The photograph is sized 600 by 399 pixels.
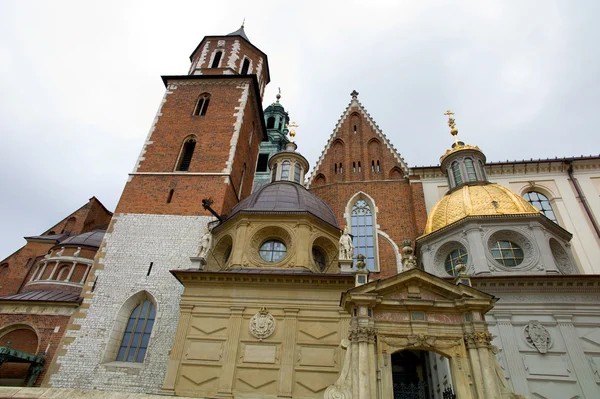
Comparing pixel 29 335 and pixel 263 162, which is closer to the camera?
pixel 29 335

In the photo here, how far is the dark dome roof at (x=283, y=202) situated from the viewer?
15977mm

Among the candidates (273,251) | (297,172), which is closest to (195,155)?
(297,172)

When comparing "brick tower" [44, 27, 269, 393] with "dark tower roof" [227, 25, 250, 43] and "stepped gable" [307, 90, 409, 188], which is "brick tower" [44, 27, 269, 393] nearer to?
"dark tower roof" [227, 25, 250, 43]

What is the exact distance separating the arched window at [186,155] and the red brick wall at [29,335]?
28.3 feet

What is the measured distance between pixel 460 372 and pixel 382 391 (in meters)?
1.86

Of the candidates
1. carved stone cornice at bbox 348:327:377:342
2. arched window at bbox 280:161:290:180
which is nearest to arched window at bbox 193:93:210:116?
arched window at bbox 280:161:290:180

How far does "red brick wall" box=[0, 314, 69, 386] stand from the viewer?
558 inches

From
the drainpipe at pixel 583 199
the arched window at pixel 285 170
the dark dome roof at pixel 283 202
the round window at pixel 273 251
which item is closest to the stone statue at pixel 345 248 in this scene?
the dark dome roof at pixel 283 202

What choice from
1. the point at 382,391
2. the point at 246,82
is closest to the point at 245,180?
the point at 246,82

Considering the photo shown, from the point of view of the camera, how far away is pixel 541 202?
810 inches

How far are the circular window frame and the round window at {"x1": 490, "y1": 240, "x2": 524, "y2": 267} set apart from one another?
0.12 metres

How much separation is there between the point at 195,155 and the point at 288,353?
11.8 meters

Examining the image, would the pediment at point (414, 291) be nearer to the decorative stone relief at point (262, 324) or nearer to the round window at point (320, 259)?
the decorative stone relief at point (262, 324)

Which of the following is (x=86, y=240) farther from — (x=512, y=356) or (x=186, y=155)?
(x=512, y=356)
